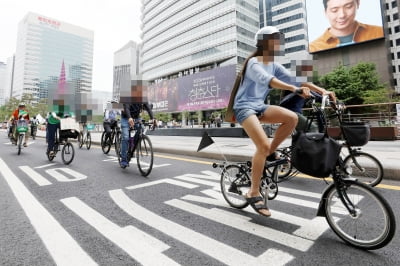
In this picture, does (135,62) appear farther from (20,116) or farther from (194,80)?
(20,116)

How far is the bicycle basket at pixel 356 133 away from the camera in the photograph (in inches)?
107

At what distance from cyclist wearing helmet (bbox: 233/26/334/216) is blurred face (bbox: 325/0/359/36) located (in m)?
48.4

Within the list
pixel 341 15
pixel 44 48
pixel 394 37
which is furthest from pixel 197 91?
pixel 44 48

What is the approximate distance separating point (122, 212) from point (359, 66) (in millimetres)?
43889

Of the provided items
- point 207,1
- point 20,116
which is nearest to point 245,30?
point 207,1

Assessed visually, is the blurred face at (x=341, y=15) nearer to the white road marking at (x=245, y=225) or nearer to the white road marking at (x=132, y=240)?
the white road marking at (x=245, y=225)

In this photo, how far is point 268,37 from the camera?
A: 7.43 feet

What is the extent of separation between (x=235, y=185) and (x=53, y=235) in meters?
1.79

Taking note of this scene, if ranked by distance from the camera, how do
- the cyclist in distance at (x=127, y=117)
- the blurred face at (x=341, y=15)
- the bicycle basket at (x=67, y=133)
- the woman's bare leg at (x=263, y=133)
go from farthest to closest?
the blurred face at (x=341, y=15) → the bicycle basket at (x=67, y=133) → the cyclist in distance at (x=127, y=117) → the woman's bare leg at (x=263, y=133)

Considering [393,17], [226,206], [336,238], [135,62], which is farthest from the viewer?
[135,62]

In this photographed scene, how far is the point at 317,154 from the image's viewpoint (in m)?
1.76

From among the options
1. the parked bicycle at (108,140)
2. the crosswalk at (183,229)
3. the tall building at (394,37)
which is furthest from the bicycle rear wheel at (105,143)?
the tall building at (394,37)

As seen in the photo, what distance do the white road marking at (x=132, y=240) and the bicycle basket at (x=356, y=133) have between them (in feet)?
7.88

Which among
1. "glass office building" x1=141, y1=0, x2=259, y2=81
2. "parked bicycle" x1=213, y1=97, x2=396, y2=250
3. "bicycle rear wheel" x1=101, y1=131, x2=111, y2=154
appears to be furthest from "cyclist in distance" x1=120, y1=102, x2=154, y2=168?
"glass office building" x1=141, y1=0, x2=259, y2=81
